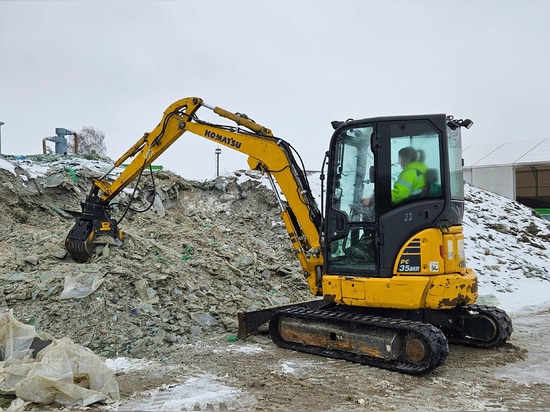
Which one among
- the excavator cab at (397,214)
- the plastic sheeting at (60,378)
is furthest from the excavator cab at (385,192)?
the plastic sheeting at (60,378)

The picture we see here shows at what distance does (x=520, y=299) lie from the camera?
34.5ft

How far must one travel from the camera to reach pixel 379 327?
5684 millimetres

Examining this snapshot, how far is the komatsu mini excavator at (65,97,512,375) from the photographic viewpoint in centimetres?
561

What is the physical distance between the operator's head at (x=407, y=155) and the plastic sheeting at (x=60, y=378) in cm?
356

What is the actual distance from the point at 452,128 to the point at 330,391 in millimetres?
3103

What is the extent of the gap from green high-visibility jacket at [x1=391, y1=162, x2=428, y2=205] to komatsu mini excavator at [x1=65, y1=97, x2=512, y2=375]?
3cm

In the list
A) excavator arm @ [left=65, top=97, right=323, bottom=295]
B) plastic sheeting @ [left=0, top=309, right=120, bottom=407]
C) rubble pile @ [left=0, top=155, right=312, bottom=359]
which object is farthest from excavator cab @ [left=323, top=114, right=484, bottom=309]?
plastic sheeting @ [left=0, top=309, right=120, bottom=407]

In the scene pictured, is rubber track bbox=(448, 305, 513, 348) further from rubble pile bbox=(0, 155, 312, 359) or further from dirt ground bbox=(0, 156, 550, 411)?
rubble pile bbox=(0, 155, 312, 359)

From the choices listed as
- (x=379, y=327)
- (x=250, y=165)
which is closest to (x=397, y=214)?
(x=379, y=327)

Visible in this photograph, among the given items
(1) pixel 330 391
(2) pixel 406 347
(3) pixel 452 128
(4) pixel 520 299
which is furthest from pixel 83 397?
(4) pixel 520 299

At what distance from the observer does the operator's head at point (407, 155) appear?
5827 mm

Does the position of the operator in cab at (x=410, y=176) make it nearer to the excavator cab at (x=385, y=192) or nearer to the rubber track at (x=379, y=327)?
the excavator cab at (x=385, y=192)

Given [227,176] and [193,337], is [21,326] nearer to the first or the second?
[193,337]

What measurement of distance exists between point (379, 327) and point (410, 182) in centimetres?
155
